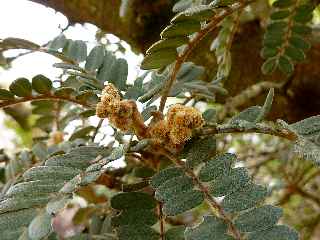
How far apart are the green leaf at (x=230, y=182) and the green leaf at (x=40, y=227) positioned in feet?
0.60

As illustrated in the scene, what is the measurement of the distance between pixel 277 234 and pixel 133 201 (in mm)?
237

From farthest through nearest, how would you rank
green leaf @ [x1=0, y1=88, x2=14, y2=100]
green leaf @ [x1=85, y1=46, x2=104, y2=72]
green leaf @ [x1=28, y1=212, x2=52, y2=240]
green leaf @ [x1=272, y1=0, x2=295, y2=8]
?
green leaf @ [x1=272, y1=0, x2=295, y2=8], green leaf @ [x1=85, y1=46, x2=104, y2=72], green leaf @ [x1=0, y1=88, x2=14, y2=100], green leaf @ [x1=28, y1=212, x2=52, y2=240]

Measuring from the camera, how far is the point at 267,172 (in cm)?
247

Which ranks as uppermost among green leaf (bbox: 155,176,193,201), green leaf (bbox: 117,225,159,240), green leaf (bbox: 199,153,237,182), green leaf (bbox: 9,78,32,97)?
green leaf (bbox: 9,78,32,97)

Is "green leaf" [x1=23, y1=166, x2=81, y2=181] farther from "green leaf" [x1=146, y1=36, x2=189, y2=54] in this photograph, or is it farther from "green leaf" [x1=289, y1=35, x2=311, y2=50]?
"green leaf" [x1=289, y1=35, x2=311, y2=50]

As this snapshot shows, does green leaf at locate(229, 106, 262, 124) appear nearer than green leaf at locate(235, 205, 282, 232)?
No

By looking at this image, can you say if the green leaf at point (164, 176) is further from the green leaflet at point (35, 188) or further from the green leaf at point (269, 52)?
the green leaf at point (269, 52)

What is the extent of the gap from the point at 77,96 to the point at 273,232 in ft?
1.16

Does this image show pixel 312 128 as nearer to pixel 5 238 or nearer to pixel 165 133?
pixel 165 133

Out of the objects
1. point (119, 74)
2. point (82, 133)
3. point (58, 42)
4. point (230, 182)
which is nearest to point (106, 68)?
point (119, 74)

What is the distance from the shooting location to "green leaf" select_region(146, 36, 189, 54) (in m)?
0.70

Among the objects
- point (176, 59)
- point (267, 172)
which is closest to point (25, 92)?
point (176, 59)

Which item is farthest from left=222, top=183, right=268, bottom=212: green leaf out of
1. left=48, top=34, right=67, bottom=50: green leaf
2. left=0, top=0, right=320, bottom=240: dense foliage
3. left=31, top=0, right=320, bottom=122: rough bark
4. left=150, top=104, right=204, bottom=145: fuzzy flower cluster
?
left=31, top=0, right=320, bottom=122: rough bark

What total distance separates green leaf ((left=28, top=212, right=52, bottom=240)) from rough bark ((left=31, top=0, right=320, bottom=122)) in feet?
2.76
